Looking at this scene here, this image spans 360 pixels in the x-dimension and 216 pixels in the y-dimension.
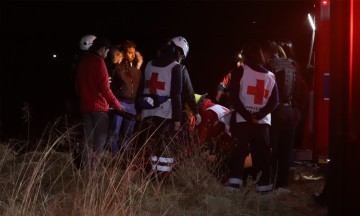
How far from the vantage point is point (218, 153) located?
21.8ft

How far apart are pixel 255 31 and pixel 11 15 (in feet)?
29.0

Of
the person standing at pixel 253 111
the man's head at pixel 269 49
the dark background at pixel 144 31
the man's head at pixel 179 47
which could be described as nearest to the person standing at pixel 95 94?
the man's head at pixel 179 47

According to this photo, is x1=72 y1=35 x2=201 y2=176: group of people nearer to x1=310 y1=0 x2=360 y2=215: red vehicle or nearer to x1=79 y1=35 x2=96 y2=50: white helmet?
x1=79 y1=35 x2=96 y2=50: white helmet

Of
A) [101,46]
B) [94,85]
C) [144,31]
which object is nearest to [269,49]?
[101,46]

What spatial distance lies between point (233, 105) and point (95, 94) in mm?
1584

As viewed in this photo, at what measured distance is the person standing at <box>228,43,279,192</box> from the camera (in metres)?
6.31

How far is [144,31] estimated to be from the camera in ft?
80.2

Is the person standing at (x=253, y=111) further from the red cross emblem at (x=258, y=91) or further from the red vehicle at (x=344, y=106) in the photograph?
the red vehicle at (x=344, y=106)

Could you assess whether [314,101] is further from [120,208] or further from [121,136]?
[120,208]

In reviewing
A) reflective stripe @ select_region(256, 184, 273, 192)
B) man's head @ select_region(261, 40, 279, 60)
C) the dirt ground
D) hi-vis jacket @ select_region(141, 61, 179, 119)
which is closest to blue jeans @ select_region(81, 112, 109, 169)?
hi-vis jacket @ select_region(141, 61, 179, 119)

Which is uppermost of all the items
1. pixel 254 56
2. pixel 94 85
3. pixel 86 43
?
pixel 86 43

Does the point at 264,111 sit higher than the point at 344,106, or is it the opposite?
the point at 344,106

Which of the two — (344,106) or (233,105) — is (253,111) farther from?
(344,106)

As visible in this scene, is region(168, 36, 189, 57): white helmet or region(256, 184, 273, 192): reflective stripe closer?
region(256, 184, 273, 192): reflective stripe
